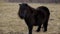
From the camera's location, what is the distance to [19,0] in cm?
1638

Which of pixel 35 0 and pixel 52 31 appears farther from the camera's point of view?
pixel 35 0

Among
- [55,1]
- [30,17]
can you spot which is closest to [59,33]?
[30,17]

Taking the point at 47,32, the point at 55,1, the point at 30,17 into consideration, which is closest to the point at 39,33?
the point at 47,32

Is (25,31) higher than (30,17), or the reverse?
(30,17)

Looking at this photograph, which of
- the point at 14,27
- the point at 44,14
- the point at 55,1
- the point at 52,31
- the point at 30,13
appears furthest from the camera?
the point at 55,1

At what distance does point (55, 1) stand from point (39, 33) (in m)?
10.1

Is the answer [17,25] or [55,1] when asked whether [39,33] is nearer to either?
[17,25]

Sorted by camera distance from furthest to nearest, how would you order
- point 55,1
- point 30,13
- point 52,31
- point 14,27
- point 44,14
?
point 55,1 < point 14,27 < point 52,31 < point 44,14 < point 30,13

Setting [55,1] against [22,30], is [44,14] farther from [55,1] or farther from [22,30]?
[55,1]

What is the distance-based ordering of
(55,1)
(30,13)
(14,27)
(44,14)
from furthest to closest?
(55,1) < (14,27) < (44,14) < (30,13)

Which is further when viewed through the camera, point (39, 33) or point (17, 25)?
point (17, 25)

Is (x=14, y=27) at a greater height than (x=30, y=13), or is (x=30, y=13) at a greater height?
(x=30, y=13)

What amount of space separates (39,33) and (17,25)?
4.07 feet

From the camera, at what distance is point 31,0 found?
649 inches
